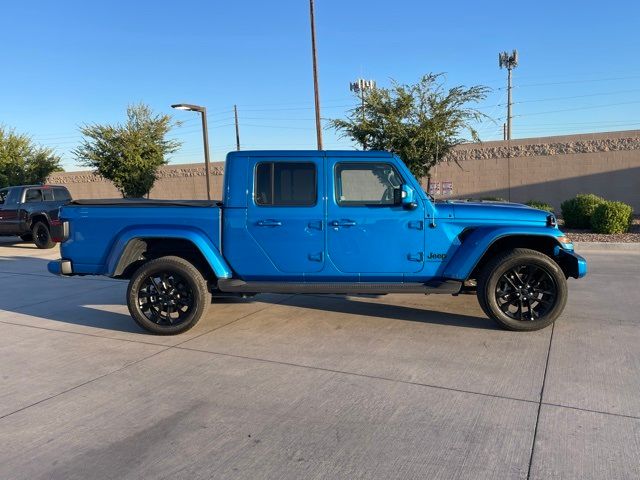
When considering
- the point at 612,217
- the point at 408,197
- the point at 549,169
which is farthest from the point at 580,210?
the point at 408,197

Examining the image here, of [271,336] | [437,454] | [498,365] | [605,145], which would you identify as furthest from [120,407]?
[605,145]

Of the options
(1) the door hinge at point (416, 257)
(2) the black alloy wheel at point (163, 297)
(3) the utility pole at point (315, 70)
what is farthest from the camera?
(3) the utility pole at point (315, 70)

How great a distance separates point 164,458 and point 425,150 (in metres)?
12.8

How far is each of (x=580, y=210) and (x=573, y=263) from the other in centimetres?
1043

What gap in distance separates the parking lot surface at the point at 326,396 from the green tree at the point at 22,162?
23.8 m

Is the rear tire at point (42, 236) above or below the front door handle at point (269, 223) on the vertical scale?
below

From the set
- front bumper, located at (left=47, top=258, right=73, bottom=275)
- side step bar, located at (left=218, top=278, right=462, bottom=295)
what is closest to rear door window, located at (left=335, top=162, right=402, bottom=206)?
side step bar, located at (left=218, top=278, right=462, bottom=295)

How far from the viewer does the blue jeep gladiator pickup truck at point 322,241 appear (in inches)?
216

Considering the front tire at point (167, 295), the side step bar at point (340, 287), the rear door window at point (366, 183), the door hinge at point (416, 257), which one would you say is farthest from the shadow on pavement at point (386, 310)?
the front tire at point (167, 295)

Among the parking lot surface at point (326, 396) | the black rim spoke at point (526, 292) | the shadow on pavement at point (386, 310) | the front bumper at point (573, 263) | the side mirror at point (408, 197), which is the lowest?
the parking lot surface at point (326, 396)

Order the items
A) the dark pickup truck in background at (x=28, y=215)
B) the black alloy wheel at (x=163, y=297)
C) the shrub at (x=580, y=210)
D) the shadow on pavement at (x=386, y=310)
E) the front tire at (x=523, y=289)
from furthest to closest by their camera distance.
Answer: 1. the dark pickup truck in background at (x=28, y=215)
2. the shrub at (x=580, y=210)
3. the shadow on pavement at (x=386, y=310)
4. the black alloy wheel at (x=163, y=297)
5. the front tire at (x=523, y=289)

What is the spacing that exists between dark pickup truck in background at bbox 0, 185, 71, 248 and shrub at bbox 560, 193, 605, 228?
15098 millimetres

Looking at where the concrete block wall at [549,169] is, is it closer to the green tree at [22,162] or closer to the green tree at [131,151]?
the green tree at [131,151]

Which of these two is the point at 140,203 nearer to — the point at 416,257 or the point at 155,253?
the point at 155,253
